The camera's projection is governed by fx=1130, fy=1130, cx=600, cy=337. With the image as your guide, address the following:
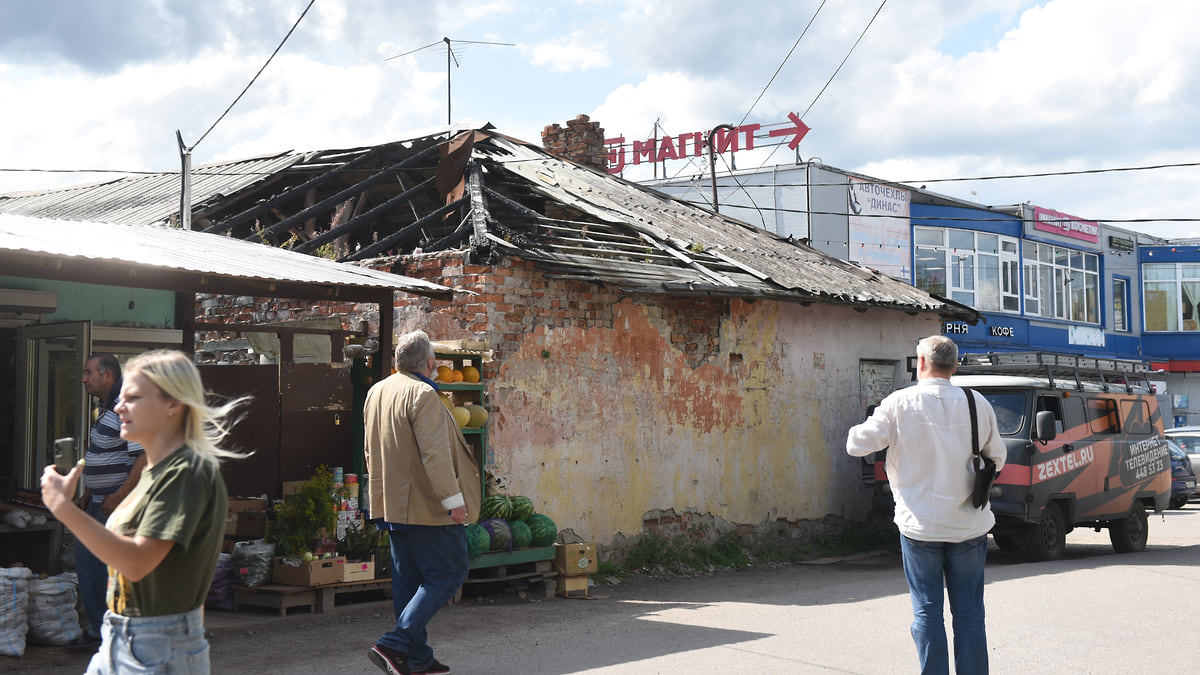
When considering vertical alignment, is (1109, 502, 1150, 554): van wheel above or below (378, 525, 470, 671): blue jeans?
below

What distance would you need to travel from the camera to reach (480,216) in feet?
38.3

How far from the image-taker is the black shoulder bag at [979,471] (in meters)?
5.41

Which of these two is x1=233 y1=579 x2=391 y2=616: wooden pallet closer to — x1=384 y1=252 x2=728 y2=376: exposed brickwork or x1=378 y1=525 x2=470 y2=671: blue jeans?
x1=378 y1=525 x2=470 y2=671: blue jeans

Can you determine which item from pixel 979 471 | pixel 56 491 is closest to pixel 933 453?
pixel 979 471

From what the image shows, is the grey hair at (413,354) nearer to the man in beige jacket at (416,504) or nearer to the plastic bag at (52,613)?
the man in beige jacket at (416,504)

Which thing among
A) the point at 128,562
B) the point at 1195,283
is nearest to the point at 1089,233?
the point at 1195,283

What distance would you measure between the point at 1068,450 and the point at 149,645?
12196 millimetres

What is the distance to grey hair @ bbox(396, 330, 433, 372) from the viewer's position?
21.5 feet

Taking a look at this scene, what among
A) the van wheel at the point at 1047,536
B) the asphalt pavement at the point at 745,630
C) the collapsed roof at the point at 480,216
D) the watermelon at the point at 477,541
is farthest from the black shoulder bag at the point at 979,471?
the van wheel at the point at 1047,536

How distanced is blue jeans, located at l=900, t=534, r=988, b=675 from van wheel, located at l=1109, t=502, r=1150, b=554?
10050 millimetres

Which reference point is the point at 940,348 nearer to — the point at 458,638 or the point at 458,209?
the point at 458,638

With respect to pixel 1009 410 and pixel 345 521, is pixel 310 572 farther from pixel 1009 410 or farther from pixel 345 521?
pixel 1009 410

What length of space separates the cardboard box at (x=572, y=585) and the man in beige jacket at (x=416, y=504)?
3.80m

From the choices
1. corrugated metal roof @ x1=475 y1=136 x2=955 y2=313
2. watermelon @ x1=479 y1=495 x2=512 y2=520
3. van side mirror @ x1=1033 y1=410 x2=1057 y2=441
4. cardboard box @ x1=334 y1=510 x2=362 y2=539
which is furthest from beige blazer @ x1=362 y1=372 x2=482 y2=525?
van side mirror @ x1=1033 y1=410 x2=1057 y2=441
